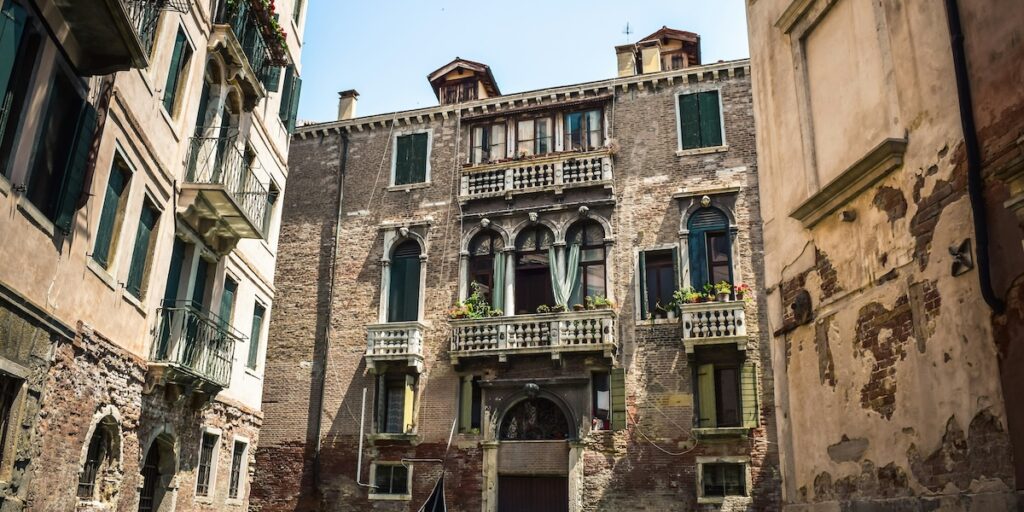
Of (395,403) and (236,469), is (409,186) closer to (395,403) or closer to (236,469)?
(395,403)

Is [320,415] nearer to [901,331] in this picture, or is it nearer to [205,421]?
[205,421]

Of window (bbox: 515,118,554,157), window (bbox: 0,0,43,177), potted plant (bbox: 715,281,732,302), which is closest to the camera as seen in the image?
window (bbox: 0,0,43,177)

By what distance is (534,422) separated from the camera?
65.0 feet

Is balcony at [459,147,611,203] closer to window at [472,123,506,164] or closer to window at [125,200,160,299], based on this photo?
window at [472,123,506,164]

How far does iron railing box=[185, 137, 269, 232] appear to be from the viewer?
43.6 feet

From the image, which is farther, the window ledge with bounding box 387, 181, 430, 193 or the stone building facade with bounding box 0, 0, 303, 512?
the window ledge with bounding box 387, 181, 430, 193

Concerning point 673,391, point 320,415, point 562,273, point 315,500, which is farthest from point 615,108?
point 315,500

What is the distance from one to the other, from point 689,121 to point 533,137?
4.15 m

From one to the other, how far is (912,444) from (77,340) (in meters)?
8.93

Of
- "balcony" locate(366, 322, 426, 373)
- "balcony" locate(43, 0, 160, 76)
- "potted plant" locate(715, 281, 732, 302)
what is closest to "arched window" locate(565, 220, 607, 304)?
"potted plant" locate(715, 281, 732, 302)

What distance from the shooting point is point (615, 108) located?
21.6 m

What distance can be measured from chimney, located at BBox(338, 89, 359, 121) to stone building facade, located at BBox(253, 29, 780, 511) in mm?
1114

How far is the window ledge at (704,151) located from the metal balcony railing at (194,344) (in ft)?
38.4

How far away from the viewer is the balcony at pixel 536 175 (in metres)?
20.9
